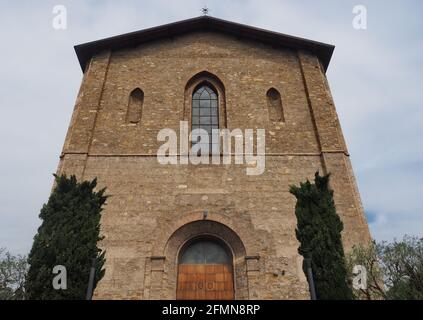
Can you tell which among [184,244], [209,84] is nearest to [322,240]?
[184,244]

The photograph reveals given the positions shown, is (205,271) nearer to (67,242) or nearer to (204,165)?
(204,165)

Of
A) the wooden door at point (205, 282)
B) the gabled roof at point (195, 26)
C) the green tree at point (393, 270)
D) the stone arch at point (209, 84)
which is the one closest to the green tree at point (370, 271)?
the green tree at point (393, 270)

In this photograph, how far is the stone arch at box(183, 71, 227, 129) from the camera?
12.4 meters

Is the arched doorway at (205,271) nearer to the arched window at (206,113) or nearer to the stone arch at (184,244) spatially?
the stone arch at (184,244)

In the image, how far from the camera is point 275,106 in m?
12.7

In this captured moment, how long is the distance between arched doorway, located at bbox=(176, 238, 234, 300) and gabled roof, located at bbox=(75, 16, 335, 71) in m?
7.95

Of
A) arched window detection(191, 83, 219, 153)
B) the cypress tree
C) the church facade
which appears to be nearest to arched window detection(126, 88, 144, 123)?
the church facade

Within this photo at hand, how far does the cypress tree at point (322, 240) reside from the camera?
288 inches

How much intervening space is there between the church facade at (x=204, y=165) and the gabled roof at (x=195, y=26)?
0.04 m

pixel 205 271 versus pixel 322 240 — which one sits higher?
pixel 205 271

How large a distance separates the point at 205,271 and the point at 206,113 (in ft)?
17.3
